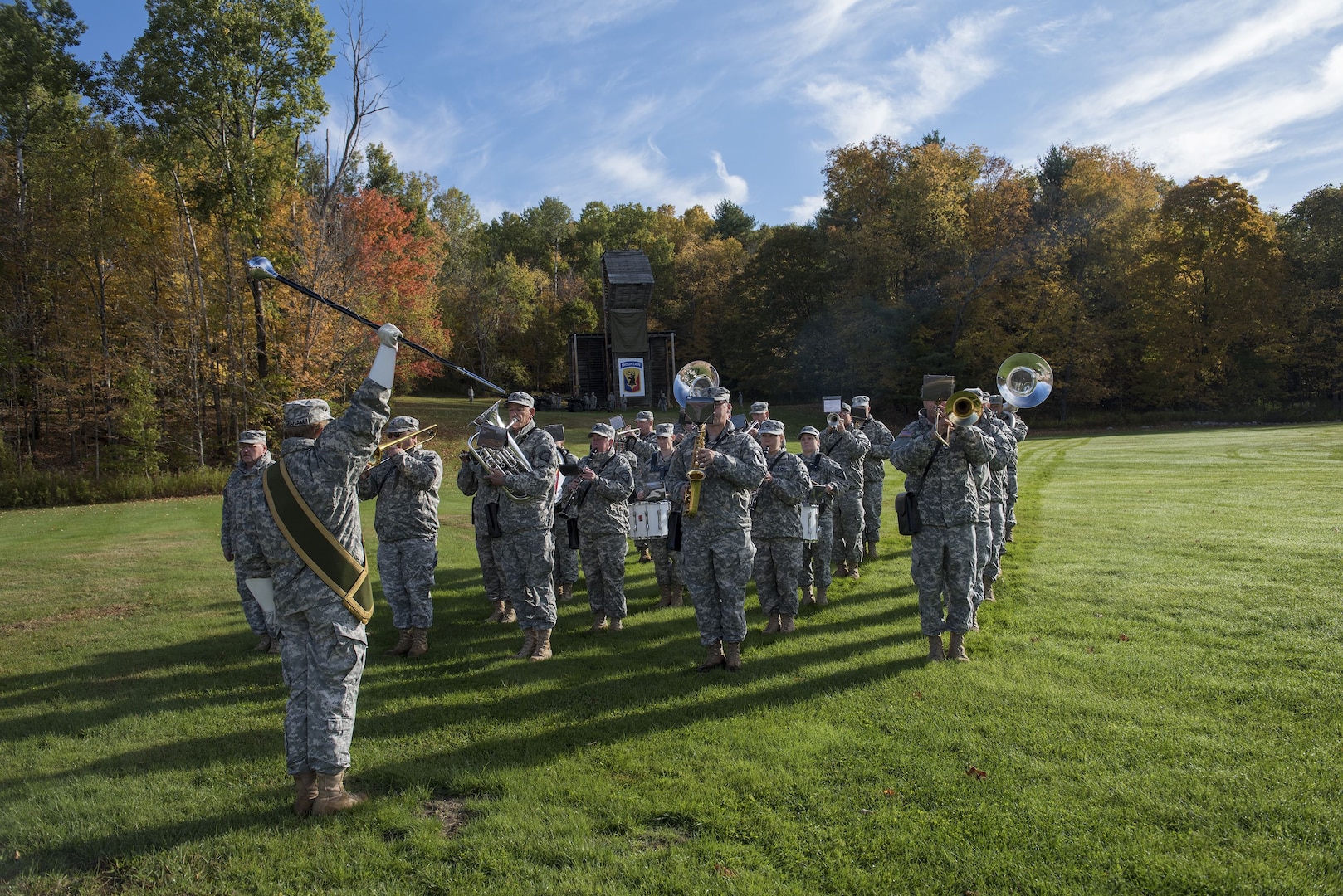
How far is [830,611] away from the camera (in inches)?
370

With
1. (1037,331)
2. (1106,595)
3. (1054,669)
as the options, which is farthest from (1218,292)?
(1054,669)

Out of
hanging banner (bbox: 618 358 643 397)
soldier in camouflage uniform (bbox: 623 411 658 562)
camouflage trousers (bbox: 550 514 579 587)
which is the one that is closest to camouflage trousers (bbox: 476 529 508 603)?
camouflage trousers (bbox: 550 514 579 587)

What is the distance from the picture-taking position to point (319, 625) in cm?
498

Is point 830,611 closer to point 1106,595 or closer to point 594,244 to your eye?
point 1106,595

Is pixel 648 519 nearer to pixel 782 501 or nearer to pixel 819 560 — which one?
pixel 782 501

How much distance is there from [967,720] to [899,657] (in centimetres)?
163

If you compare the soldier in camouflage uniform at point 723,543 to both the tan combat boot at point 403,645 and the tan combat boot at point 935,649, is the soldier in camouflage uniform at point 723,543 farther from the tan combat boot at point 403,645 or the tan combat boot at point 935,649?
the tan combat boot at point 403,645

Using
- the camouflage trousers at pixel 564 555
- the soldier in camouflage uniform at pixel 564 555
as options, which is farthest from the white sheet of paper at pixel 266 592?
the camouflage trousers at pixel 564 555

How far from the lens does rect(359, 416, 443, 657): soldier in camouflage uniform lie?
8359 mm

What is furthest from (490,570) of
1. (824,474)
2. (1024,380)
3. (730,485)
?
(1024,380)

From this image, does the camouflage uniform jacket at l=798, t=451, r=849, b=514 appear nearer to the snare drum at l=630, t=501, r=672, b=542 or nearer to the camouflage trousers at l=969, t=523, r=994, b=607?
the snare drum at l=630, t=501, r=672, b=542

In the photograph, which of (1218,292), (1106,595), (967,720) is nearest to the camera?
(967,720)

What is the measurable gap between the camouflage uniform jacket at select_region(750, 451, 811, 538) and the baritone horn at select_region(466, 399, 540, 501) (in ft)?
8.36

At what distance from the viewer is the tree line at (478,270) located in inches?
1093
